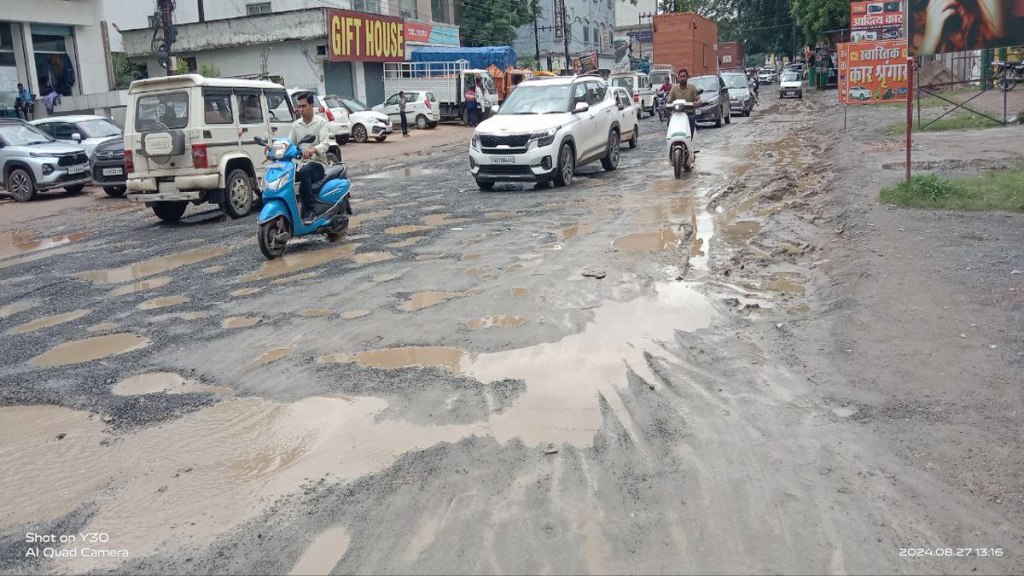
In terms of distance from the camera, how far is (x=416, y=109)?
34.9 metres

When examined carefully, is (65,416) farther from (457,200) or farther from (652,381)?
(457,200)

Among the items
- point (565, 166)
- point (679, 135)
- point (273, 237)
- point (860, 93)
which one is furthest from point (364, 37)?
point (273, 237)

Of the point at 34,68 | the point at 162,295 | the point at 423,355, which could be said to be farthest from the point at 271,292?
the point at 34,68

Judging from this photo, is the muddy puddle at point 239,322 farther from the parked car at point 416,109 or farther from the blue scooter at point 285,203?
the parked car at point 416,109

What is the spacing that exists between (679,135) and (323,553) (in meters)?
12.4

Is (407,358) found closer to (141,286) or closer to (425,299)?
(425,299)

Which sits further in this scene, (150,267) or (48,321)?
(150,267)

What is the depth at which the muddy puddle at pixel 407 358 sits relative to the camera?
18.9 ft

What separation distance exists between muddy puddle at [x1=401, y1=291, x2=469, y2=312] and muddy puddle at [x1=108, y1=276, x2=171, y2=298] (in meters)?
2.93

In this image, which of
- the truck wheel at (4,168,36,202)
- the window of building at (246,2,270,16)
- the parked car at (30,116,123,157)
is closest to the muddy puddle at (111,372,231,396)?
the truck wheel at (4,168,36,202)

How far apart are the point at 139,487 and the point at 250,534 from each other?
2.93 ft

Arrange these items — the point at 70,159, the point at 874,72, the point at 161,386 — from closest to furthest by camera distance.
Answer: the point at 161,386, the point at 70,159, the point at 874,72

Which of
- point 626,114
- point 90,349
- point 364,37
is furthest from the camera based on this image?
point 364,37

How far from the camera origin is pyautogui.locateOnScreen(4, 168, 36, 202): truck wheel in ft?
59.9
